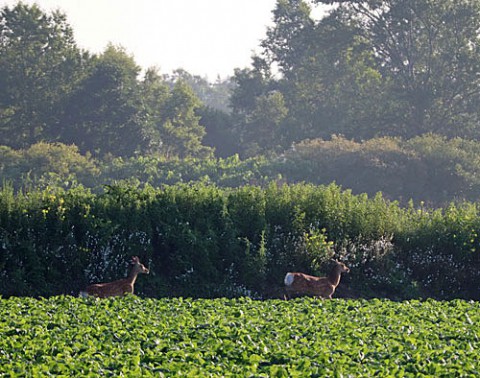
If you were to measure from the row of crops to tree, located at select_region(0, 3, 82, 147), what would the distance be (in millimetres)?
49384

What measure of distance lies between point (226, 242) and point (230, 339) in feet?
27.9

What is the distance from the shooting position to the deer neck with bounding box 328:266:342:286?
18.6 metres

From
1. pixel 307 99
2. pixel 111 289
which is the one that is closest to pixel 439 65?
pixel 307 99

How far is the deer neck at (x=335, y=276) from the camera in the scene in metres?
18.6

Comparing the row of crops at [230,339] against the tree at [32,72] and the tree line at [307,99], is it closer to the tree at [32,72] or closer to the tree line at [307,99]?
the tree line at [307,99]

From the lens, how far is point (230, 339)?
458 inches

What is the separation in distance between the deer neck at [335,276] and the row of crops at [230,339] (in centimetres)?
324

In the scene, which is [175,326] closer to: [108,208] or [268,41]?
[108,208]

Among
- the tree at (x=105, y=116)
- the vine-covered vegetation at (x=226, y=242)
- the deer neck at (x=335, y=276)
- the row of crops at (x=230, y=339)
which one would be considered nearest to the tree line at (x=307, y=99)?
the tree at (x=105, y=116)

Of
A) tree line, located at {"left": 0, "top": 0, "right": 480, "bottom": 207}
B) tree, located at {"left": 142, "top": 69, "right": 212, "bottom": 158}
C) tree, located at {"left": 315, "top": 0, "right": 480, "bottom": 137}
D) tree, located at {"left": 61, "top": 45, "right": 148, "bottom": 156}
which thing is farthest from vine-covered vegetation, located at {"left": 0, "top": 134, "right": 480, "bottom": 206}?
tree, located at {"left": 142, "top": 69, "right": 212, "bottom": 158}

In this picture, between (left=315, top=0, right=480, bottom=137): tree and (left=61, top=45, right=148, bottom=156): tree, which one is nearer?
(left=315, top=0, right=480, bottom=137): tree

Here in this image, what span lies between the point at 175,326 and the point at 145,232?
Result: 761cm

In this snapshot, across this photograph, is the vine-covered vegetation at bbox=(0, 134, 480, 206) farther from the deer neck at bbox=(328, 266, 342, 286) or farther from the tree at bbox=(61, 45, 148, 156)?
the deer neck at bbox=(328, 266, 342, 286)

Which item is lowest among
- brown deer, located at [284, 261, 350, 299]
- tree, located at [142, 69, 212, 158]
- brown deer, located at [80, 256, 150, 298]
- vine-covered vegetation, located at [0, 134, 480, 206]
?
brown deer, located at [284, 261, 350, 299]
